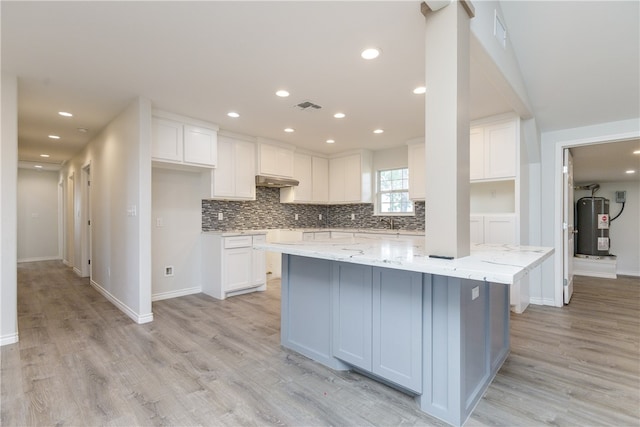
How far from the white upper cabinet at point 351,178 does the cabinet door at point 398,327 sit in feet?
12.3

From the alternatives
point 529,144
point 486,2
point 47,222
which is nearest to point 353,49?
point 486,2

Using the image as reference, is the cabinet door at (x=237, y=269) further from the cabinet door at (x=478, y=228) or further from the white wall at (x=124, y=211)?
the cabinet door at (x=478, y=228)

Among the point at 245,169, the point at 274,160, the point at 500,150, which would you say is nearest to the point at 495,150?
the point at 500,150

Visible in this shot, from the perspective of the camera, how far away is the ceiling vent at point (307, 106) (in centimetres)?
344

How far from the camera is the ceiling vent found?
344cm

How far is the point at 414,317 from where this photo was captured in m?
1.84

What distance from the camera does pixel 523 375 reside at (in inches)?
88.4

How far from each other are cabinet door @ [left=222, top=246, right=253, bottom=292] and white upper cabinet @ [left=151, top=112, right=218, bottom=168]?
124cm

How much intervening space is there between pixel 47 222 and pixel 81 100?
20.6 feet

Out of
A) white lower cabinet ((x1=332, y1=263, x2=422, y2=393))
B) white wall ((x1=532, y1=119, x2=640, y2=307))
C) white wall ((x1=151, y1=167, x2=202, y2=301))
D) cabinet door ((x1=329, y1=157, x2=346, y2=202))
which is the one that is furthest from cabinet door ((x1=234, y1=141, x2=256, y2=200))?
white wall ((x1=532, y1=119, x2=640, y2=307))

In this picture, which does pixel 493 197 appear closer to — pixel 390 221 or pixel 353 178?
pixel 390 221

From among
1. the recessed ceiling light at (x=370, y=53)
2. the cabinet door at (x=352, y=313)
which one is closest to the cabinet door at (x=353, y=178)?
the recessed ceiling light at (x=370, y=53)

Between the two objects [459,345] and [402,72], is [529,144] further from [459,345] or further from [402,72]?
[459,345]

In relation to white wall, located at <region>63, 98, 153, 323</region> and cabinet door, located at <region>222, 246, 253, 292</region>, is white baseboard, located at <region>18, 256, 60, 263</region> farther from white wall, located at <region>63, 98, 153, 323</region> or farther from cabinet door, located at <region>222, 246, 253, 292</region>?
cabinet door, located at <region>222, 246, 253, 292</region>
